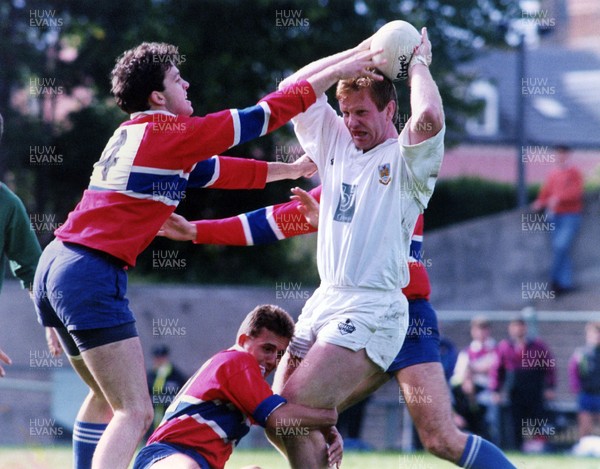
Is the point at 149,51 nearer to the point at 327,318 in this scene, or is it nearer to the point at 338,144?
the point at 338,144

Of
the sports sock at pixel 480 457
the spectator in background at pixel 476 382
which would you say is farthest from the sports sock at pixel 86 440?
the spectator in background at pixel 476 382

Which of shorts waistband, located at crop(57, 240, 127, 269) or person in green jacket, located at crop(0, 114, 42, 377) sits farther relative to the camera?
person in green jacket, located at crop(0, 114, 42, 377)

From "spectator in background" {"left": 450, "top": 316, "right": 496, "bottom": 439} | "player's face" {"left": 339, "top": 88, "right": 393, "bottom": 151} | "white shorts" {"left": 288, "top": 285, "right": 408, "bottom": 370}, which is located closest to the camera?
"white shorts" {"left": 288, "top": 285, "right": 408, "bottom": 370}

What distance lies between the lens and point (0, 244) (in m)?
6.33

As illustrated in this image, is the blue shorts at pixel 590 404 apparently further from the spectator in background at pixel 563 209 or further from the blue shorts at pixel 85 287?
the blue shorts at pixel 85 287

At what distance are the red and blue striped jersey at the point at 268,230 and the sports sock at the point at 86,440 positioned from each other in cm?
122

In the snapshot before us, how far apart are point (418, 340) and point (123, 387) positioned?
1.82m

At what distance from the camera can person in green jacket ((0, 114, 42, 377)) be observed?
6.31m

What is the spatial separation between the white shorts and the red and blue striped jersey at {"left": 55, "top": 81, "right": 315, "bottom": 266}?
0.94 m

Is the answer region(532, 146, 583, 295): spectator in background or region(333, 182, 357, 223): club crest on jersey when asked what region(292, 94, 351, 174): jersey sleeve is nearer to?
region(333, 182, 357, 223): club crest on jersey

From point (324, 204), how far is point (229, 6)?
44.2 feet

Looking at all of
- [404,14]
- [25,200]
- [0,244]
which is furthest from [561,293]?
[0,244]

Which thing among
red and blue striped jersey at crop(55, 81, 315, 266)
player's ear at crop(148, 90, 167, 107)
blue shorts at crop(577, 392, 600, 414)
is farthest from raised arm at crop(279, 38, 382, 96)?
blue shorts at crop(577, 392, 600, 414)

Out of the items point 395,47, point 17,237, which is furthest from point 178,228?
point 395,47
